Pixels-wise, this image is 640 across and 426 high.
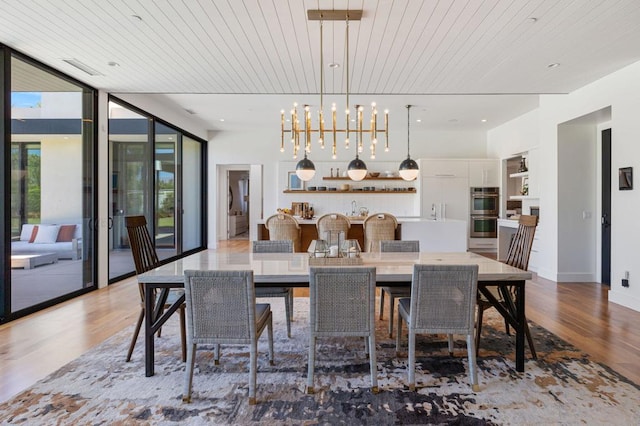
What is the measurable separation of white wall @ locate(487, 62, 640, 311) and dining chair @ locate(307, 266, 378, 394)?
3622mm

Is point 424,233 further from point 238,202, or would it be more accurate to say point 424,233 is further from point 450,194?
point 238,202

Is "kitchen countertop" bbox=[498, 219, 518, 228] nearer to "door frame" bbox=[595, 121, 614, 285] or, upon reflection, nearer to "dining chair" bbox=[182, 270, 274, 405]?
"door frame" bbox=[595, 121, 614, 285]

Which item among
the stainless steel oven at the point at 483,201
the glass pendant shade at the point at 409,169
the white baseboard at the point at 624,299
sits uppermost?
the glass pendant shade at the point at 409,169

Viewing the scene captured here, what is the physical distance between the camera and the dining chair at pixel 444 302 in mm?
2197

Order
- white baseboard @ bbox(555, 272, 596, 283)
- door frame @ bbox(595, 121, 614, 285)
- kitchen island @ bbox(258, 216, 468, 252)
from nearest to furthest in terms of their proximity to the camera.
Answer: door frame @ bbox(595, 121, 614, 285), white baseboard @ bbox(555, 272, 596, 283), kitchen island @ bbox(258, 216, 468, 252)

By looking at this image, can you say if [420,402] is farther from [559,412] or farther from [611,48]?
[611,48]

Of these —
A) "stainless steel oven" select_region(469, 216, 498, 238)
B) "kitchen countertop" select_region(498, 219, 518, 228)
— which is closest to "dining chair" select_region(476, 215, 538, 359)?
"kitchen countertop" select_region(498, 219, 518, 228)

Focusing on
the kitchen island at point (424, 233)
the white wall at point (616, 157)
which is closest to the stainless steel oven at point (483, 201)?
the white wall at point (616, 157)

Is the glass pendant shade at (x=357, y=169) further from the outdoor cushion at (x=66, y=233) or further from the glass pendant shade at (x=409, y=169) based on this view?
the outdoor cushion at (x=66, y=233)

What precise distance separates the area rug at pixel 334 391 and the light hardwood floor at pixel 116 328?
0.60 ft

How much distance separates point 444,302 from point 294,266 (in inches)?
40.5

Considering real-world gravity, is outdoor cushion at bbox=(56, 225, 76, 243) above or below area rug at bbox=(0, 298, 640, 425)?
above

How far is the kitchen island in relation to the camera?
567cm

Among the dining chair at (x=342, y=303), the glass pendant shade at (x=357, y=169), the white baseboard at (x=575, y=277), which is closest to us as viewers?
the dining chair at (x=342, y=303)
